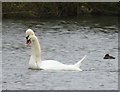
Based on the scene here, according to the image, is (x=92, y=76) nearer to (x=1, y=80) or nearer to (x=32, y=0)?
(x=1, y=80)

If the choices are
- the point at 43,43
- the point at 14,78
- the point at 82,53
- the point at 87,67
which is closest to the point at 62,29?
the point at 43,43

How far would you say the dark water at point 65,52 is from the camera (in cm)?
1795

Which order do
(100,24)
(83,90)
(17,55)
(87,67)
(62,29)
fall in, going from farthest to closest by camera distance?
(100,24)
(62,29)
(17,55)
(87,67)
(83,90)

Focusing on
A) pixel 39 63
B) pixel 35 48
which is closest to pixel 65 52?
pixel 35 48

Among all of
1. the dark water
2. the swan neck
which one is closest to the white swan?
the swan neck

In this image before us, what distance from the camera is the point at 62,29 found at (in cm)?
3775

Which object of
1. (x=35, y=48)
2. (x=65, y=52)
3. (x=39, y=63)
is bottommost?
(x=65, y=52)

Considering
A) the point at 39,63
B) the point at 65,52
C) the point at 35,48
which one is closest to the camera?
the point at 39,63

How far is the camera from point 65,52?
25.8 m

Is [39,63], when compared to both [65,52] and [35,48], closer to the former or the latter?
[35,48]

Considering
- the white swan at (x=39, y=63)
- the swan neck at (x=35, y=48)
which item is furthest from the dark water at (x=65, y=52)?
the swan neck at (x=35, y=48)

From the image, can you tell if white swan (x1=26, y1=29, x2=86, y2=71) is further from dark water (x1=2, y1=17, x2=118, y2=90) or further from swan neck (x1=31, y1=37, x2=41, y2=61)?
dark water (x1=2, y1=17, x2=118, y2=90)

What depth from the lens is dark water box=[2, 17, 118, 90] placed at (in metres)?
18.0

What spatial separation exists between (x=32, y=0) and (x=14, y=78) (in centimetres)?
3350
